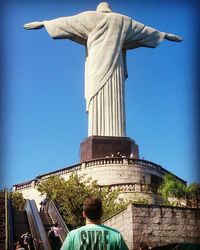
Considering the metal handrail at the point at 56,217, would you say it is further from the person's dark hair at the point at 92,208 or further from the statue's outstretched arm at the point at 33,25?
the statue's outstretched arm at the point at 33,25

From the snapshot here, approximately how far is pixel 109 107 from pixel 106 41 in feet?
15.7

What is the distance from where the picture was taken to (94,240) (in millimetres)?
4094

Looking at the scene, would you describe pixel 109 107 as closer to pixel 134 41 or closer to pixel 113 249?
pixel 134 41

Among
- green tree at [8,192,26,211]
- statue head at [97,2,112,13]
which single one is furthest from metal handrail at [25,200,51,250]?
statue head at [97,2,112,13]

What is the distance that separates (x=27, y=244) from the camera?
12719 millimetres

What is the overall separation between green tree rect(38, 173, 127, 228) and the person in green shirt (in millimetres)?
17244

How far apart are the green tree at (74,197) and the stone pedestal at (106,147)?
4741 mm

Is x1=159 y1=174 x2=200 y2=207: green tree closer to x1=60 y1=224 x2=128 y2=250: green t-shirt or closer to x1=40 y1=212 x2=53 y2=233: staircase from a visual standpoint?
x1=40 y1=212 x2=53 y2=233: staircase

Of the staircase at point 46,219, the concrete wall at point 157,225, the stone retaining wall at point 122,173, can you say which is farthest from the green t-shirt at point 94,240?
the stone retaining wall at point 122,173

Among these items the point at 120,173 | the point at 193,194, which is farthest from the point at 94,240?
the point at 120,173

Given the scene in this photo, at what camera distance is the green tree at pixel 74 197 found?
22.7 meters

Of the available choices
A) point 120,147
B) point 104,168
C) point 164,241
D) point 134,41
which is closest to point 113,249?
point 164,241

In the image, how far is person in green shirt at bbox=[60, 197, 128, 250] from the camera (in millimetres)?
4055

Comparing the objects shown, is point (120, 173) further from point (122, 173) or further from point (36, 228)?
point (36, 228)
